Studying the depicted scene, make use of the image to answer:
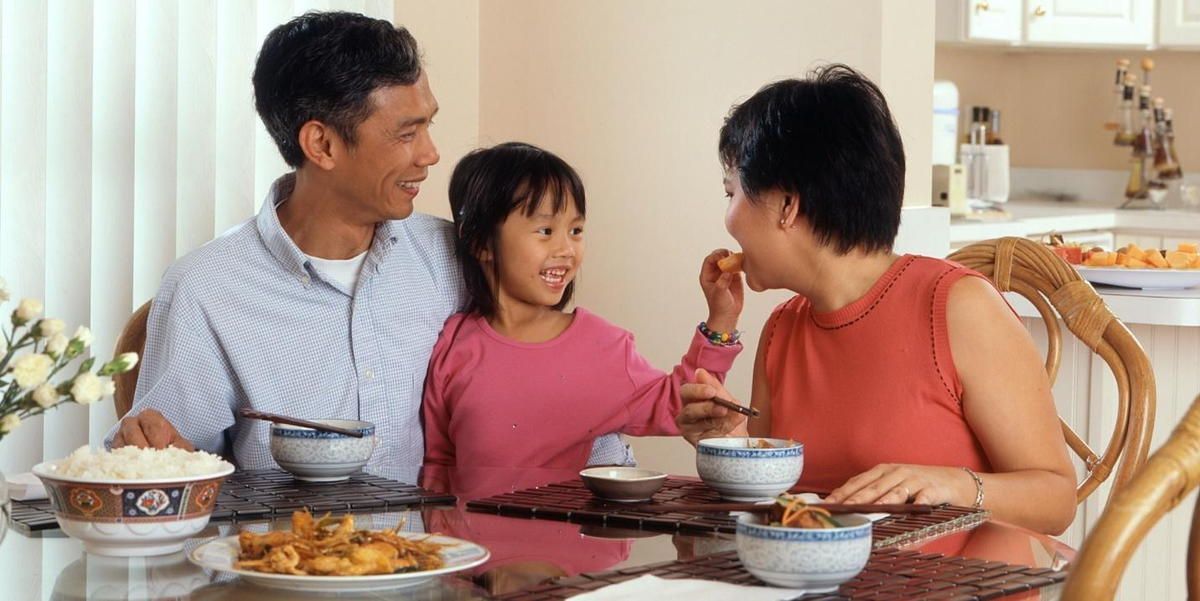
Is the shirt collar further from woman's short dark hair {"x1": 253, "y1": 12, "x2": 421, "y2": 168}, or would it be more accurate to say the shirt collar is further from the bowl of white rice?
the bowl of white rice

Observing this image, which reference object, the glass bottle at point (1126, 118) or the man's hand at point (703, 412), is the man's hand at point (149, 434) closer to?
the man's hand at point (703, 412)

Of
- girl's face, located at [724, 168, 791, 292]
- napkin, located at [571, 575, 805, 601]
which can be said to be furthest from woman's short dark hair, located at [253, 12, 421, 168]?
napkin, located at [571, 575, 805, 601]

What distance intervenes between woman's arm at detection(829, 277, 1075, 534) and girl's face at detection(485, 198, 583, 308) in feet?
2.14

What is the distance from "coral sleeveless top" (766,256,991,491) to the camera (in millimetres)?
1782

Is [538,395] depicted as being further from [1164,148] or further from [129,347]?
[1164,148]

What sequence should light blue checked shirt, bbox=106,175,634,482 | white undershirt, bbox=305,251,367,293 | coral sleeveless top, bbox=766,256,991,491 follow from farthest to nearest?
white undershirt, bbox=305,251,367,293
light blue checked shirt, bbox=106,175,634,482
coral sleeveless top, bbox=766,256,991,491

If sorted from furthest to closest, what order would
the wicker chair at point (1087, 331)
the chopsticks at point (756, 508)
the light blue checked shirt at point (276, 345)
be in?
the light blue checked shirt at point (276, 345) < the wicker chair at point (1087, 331) < the chopsticks at point (756, 508)

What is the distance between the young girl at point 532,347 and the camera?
2186 mm

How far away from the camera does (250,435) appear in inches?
81.4

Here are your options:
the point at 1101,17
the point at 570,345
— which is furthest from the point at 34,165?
the point at 1101,17

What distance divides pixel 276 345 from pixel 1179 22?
398 centimetres

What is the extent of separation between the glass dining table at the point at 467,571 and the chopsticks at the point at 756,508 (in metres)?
0.06

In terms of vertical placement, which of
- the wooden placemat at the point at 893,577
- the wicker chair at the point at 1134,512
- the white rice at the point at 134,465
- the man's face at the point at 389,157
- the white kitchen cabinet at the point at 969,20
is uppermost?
the white kitchen cabinet at the point at 969,20

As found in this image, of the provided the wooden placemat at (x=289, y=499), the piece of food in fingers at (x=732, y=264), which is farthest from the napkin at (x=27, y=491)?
the piece of food in fingers at (x=732, y=264)
